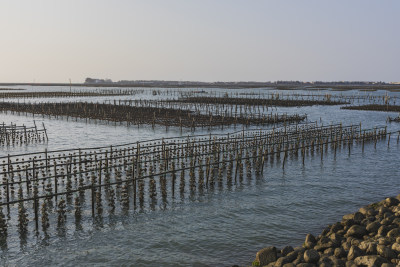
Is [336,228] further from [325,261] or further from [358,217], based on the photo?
[325,261]

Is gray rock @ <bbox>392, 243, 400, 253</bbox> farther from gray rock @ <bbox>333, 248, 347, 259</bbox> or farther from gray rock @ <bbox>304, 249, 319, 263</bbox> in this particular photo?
gray rock @ <bbox>304, 249, 319, 263</bbox>

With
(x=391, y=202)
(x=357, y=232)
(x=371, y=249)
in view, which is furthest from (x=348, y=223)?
(x=391, y=202)

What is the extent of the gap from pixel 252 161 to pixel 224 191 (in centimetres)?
823

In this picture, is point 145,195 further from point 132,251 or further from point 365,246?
point 365,246

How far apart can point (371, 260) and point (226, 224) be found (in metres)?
7.87

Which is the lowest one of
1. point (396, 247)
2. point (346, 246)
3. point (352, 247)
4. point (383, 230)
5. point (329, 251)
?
point (329, 251)

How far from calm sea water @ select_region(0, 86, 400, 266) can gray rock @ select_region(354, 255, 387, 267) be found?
172 inches

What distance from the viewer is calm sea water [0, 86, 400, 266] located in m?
13.7

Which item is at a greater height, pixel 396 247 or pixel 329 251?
pixel 396 247

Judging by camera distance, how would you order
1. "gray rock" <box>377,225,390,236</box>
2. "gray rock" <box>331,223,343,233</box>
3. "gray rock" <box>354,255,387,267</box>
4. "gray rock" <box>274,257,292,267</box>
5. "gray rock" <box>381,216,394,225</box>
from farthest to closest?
"gray rock" <box>331,223,343,233</box> < "gray rock" <box>381,216,394,225</box> < "gray rock" <box>377,225,390,236</box> < "gray rock" <box>274,257,292,267</box> < "gray rock" <box>354,255,387,267</box>

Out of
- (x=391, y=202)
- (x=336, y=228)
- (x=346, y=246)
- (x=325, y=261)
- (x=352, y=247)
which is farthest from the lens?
(x=391, y=202)

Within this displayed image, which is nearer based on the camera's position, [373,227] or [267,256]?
[267,256]

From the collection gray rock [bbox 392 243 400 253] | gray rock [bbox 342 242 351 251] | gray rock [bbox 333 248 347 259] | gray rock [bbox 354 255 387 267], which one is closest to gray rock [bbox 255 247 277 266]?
gray rock [bbox 333 248 347 259]

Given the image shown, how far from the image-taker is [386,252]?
10.2m
